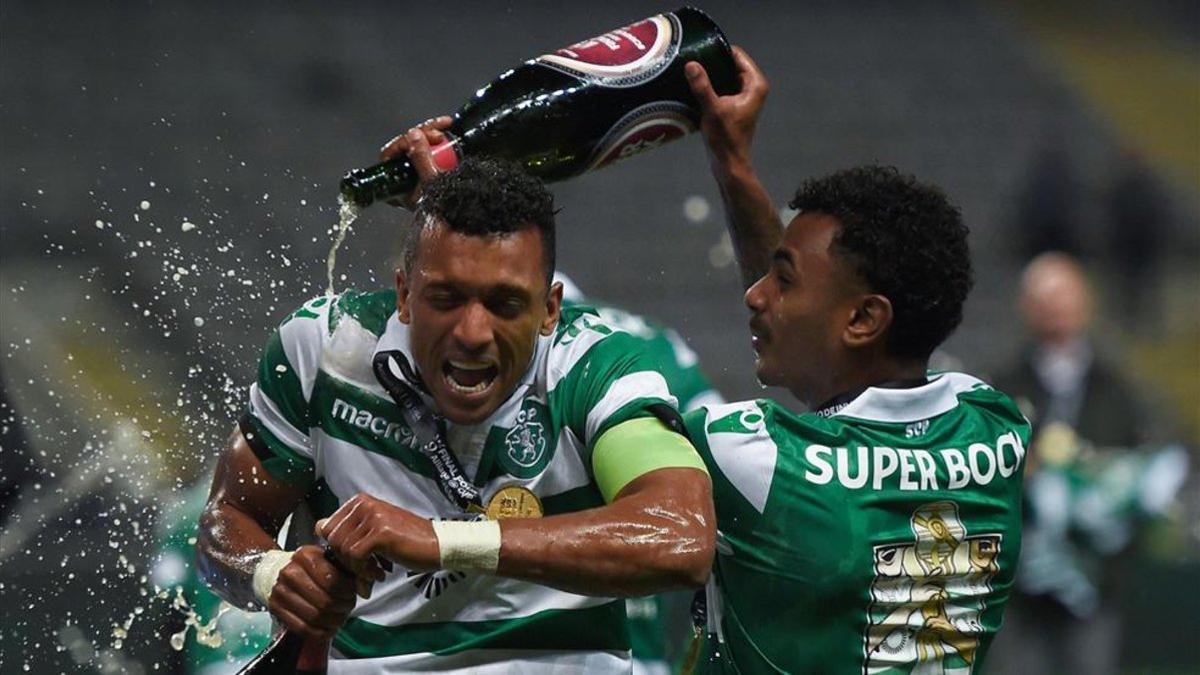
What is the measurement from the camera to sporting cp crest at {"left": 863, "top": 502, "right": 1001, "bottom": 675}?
12.5 ft

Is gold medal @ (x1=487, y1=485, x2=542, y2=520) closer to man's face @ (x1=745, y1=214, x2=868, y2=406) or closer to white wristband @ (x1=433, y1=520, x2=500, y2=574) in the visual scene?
white wristband @ (x1=433, y1=520, x2=500, y2=574)

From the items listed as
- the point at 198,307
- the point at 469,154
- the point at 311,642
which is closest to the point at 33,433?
the point at 198,307

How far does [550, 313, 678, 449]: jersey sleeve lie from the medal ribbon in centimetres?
22

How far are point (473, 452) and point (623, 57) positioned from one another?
0.96 m

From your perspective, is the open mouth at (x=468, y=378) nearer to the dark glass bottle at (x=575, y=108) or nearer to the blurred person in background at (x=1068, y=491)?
the dark glass bottle at (x=575, y=108)

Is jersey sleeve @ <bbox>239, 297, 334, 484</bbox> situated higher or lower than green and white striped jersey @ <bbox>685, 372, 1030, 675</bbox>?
higher

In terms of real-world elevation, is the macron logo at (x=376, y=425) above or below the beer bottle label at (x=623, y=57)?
below

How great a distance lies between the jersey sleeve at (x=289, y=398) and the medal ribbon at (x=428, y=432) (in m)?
0.17

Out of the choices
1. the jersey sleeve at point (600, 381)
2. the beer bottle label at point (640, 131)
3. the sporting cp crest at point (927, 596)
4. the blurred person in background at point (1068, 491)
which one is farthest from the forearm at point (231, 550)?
the blurred person in background at point (1068, 491)

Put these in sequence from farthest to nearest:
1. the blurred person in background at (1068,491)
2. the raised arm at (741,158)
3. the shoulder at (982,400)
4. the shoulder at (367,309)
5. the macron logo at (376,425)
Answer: the blurred person in background at (1068,491), the raised arm at (741,158), the shoulder at (982,400), the shoulder at (367,309), the macron logo at (376,425)

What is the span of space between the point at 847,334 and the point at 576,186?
30.4ft

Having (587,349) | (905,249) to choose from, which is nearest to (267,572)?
(587,349)

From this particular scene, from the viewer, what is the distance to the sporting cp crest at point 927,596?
3822 millimetres

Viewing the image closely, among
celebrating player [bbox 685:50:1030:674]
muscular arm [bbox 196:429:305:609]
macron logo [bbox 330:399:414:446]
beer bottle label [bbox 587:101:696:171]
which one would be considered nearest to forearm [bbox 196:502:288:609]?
muscular arm [bbox 196:429:305:609]
